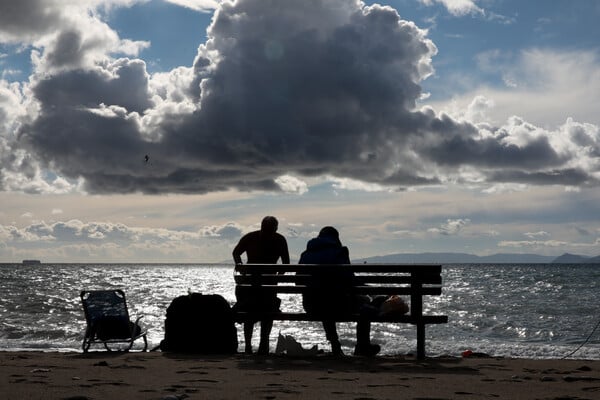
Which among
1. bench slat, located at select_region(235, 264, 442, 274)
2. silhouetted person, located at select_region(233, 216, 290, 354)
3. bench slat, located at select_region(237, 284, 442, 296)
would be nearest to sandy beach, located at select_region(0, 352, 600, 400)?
bench slat, located at select_region(237, 284, 442, 296)

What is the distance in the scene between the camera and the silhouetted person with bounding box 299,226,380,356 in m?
10.6

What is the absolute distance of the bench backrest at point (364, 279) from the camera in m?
10.4

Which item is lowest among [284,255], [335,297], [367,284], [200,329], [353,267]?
[200,329]

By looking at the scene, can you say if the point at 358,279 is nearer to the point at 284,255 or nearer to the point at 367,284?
the point at 367,284

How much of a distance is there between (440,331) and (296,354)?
13.2 m

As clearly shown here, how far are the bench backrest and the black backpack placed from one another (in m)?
0.58

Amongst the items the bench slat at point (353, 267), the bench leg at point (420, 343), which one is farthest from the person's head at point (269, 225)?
the bench leg at point (420, 343)

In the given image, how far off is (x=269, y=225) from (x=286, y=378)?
13.5 ft

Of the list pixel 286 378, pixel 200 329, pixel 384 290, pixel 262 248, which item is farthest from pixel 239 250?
pixel 286 378

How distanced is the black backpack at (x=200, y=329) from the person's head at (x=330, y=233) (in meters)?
1.80

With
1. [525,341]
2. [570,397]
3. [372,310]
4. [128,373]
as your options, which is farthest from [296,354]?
[525,341]

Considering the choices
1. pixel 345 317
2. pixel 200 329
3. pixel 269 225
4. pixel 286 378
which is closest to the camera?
pixel 286 378

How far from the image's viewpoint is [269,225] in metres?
11.5

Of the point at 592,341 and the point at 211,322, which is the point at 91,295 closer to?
the point at 211,322
